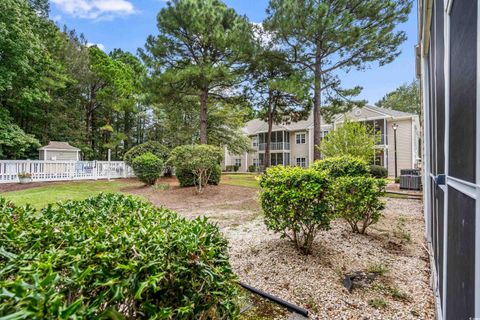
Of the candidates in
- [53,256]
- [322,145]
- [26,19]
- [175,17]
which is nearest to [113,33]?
[26,19]

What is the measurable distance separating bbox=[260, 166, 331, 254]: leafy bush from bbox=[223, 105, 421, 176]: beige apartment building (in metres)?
13.8

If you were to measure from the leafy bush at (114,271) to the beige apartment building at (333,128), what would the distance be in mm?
16142

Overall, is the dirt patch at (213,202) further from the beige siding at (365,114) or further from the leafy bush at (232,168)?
the leafy bush at (232,168)

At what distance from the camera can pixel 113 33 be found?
14773 millimetres

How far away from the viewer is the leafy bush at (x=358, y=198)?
429 centimetres

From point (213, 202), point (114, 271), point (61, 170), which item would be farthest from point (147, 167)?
point (114, 271)

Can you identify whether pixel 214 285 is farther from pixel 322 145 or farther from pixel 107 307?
pixel 322 145

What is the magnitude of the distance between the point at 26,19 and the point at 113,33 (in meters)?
4.18

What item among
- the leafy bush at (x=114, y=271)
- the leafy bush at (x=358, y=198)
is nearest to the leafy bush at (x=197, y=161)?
the leafy bush at (x=358, y=198)

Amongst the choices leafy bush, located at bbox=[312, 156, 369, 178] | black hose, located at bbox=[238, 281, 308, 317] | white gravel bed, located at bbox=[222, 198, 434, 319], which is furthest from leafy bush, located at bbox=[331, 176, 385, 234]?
black hose, located at bbox=[238, 281, 308, 317]

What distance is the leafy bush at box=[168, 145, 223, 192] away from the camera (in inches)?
370

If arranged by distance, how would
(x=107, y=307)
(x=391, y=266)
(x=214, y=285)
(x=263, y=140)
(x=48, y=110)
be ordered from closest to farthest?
(x=107, y=307)
(x=214, y=285)
(x=391, y=266)
(x=48, y=110)
(x=263, y=140)

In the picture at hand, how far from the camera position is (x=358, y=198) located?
14.1ft

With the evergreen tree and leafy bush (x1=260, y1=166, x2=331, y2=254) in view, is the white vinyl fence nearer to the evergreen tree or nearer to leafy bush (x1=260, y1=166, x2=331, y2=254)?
the evergreen tree
